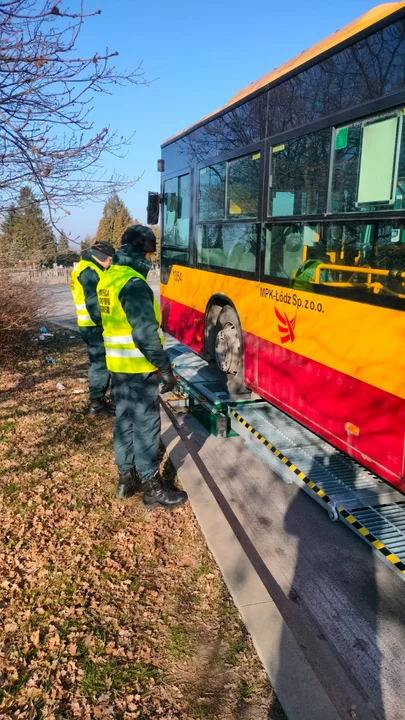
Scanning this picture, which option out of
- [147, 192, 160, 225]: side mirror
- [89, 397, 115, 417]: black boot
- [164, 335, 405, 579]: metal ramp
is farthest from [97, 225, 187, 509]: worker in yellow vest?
[147, 192, 160, 225]: side mirror

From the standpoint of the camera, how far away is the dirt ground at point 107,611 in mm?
2465

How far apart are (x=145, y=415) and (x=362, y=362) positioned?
1.70 meters

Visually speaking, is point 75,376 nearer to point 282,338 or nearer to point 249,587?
point 282,338

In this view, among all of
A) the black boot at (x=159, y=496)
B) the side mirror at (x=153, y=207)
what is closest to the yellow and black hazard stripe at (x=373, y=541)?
the black boot at (x=159, y=496)

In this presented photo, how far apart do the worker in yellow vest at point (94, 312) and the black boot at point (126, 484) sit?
2041 mm

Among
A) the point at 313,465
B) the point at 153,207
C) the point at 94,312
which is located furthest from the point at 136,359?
the point at 153,207

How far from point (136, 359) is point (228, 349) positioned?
193 cm

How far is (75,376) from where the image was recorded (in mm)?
8375

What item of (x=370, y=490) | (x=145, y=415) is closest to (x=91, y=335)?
(x=145, y=415)

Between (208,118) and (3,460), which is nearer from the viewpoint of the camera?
(3,460)

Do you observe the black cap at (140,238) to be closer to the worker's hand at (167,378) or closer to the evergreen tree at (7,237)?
the worker's hand at (167,378)

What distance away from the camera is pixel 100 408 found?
20.9 feet

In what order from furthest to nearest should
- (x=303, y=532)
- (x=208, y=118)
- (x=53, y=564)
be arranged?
(x=208, y=118) → (x=303, y=532) → (x=53, y=564)

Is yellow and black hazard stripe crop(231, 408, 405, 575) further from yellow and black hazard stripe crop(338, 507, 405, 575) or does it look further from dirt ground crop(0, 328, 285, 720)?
dirt ground crop(0, 328, 285, 720)
